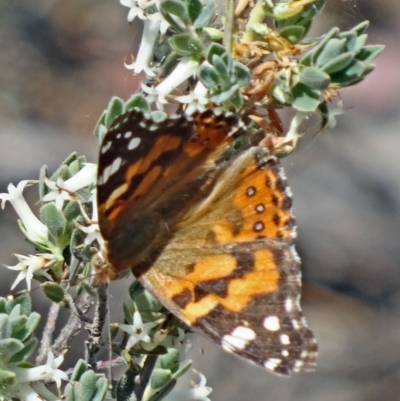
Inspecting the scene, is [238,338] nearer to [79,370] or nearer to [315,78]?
[79,370]

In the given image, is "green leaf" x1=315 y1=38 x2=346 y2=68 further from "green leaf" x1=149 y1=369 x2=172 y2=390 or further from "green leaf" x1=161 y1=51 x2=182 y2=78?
"green leaf" x1=149 y1=369 x2=172 y2=390

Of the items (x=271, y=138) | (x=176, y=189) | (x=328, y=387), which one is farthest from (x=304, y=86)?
(x=328, y=387)

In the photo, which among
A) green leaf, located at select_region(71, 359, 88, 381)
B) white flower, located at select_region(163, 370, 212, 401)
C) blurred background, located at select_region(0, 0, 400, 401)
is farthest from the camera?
blurred background, located at select_region(0, 0, 400, 401)

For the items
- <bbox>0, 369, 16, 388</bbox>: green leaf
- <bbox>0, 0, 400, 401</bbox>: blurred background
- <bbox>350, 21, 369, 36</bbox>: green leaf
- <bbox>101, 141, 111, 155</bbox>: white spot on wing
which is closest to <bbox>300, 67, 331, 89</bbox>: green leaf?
<bbox>350, 21, 369, 36</bbox>: green leaf

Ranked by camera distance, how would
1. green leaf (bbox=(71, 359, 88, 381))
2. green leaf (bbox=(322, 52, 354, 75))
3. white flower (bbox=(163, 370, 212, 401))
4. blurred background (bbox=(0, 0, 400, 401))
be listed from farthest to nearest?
blurred background (bbox=(0, 0, 400, 401))
white flower (bbox=(163, 370, 212, 401))
green leaf (bbox=(71, 359, 88, 381))
green leaf (bbox=(322, 52, 354, 75))

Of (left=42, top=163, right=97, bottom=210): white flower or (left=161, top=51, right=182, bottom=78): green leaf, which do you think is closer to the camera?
(left=42, top=163, right=97, bottom=210): white flower

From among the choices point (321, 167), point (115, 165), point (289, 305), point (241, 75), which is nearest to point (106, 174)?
point (115, 165)
